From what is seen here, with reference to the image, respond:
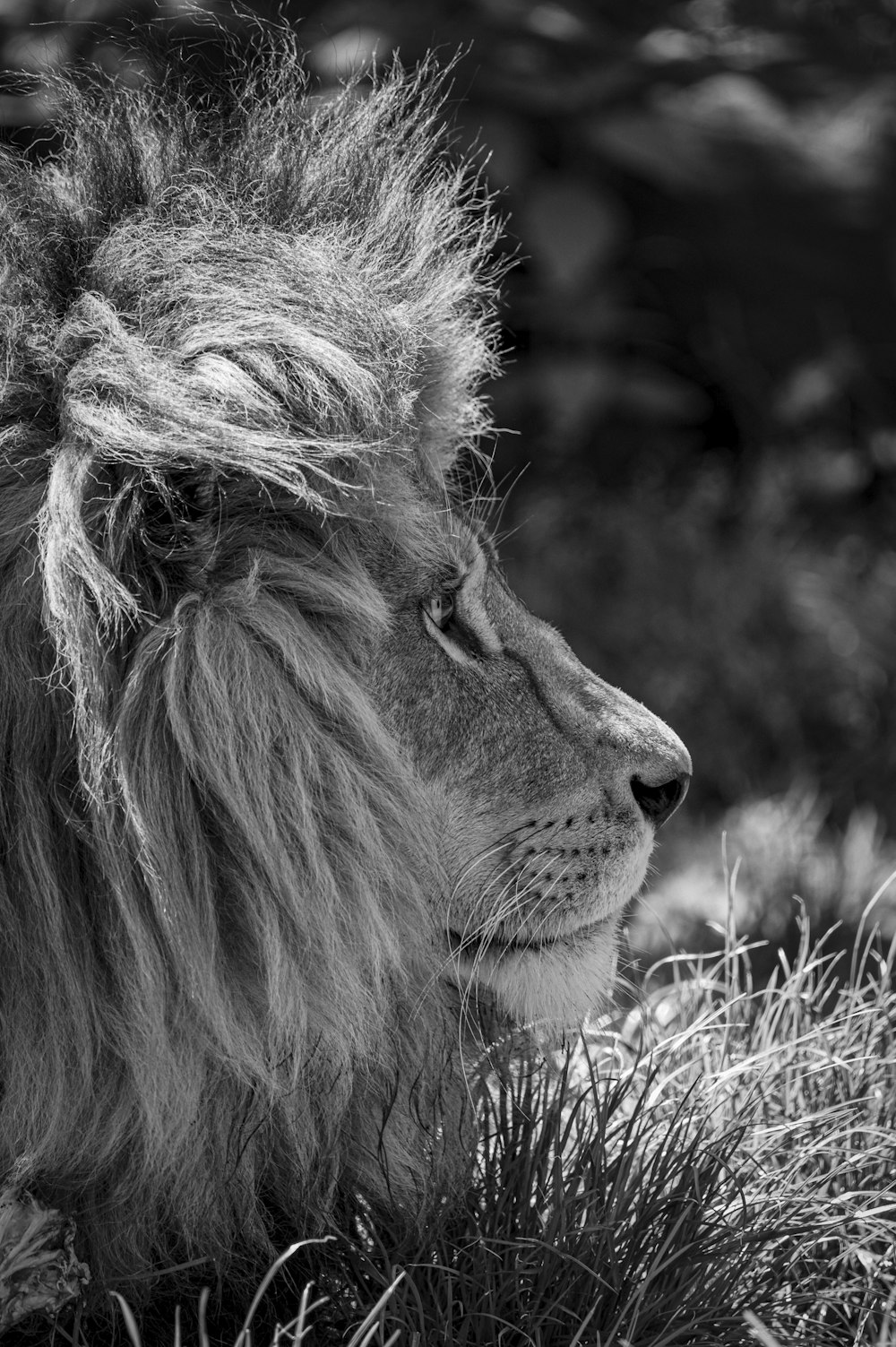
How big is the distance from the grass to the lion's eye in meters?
0.58

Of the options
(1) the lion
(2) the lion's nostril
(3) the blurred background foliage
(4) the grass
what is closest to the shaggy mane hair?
(1) the lion

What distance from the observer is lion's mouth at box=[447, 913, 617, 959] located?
5.89 ft

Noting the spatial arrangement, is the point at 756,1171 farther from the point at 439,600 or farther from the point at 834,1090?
the point at 439,600

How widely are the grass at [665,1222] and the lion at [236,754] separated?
92 mm

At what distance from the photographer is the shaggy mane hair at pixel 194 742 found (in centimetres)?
159

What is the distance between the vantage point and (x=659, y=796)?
1.93 meters

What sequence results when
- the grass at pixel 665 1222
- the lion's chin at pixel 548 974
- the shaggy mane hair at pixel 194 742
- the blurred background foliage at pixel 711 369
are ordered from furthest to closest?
the blurred background foliage at pixel 711 369 < the lion's chin at pixel 548 974 < the grass at pixel 665 1222 < the shaggy mane hair at pixel 194 742

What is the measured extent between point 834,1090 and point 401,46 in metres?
3.43

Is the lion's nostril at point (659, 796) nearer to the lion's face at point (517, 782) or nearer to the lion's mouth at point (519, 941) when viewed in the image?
the lion's face at point (517, 782)

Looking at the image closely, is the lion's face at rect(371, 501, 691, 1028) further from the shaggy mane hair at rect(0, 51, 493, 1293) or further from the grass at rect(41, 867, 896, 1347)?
the grass at rect(41, 867, 896, 1347)

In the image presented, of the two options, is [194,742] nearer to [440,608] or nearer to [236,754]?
[236,754]

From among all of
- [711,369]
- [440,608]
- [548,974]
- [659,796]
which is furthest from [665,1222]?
[711,369]

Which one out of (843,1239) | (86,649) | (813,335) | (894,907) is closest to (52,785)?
(86,649)

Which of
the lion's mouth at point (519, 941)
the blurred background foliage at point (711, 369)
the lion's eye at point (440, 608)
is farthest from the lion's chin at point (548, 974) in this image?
the blurred background foliage at point (711, 369)
